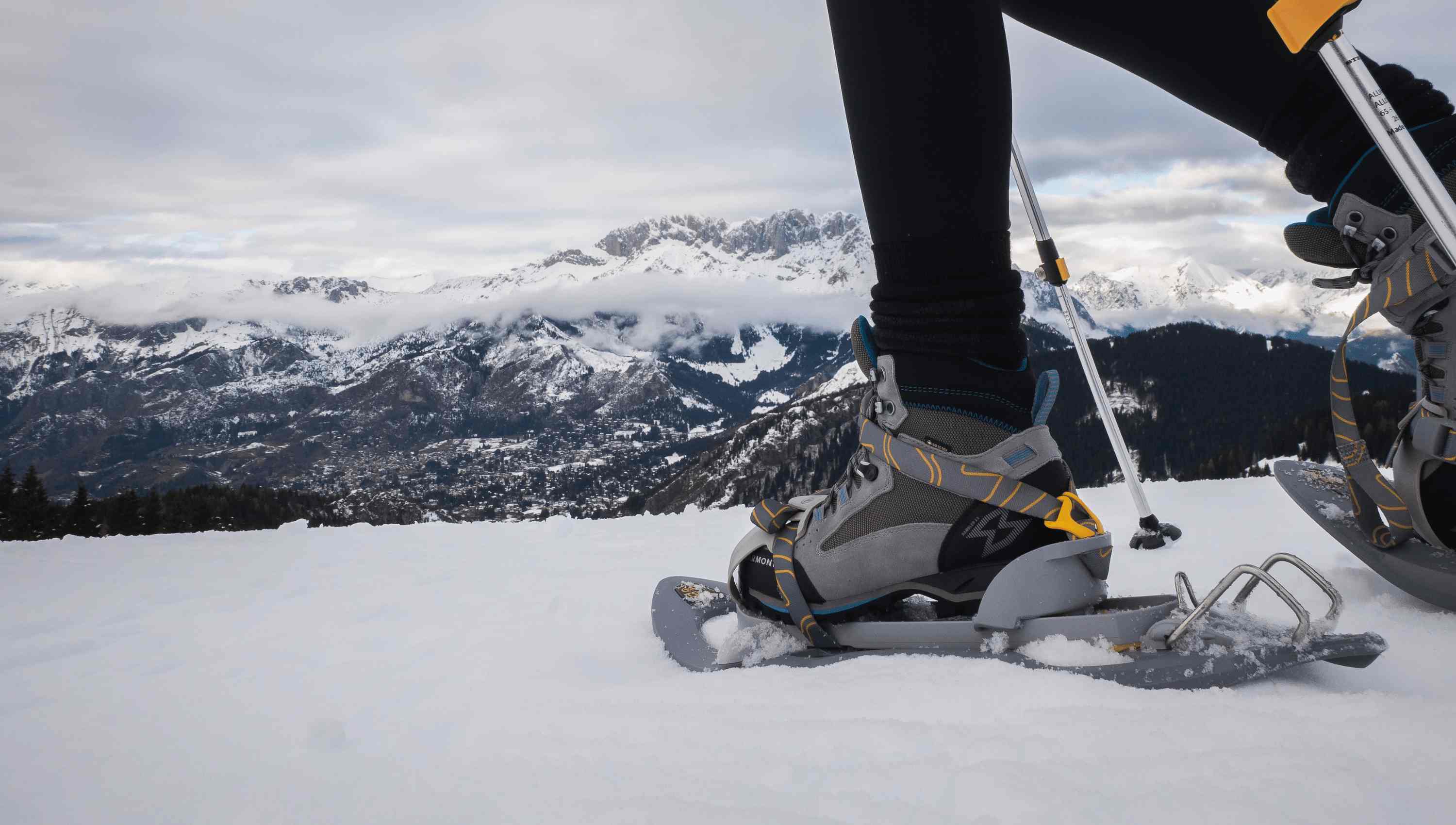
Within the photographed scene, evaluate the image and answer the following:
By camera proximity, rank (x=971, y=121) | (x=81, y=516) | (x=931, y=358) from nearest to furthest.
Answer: (x=971, y=121), (x=931, y=358), (x=81, y=516)

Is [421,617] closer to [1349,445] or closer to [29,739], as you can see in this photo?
[29,739]

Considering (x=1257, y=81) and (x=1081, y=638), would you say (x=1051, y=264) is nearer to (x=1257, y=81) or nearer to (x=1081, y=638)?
(x=1257, y=81)

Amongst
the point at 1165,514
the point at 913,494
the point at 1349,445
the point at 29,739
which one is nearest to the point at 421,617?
the point at 29,739

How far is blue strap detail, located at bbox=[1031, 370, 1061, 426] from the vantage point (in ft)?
5.10

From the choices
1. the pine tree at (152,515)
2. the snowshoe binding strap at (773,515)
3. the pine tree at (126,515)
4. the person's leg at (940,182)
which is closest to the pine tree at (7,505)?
the pine tree at (126,515)

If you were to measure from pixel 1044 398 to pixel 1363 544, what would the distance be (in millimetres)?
868

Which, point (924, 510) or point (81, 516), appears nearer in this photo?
point (924, 510)

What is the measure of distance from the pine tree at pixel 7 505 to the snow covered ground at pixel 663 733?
37788mm

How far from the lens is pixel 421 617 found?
2.43 m

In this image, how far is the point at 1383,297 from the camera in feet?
5.00

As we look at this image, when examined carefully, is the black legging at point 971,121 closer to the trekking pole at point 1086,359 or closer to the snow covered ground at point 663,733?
the snow covered ground at point 663,733

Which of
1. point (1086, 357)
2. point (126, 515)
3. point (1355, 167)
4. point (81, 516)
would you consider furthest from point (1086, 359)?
point (126, 515)

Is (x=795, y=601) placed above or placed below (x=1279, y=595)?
below

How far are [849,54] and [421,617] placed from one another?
2044 millimetres
